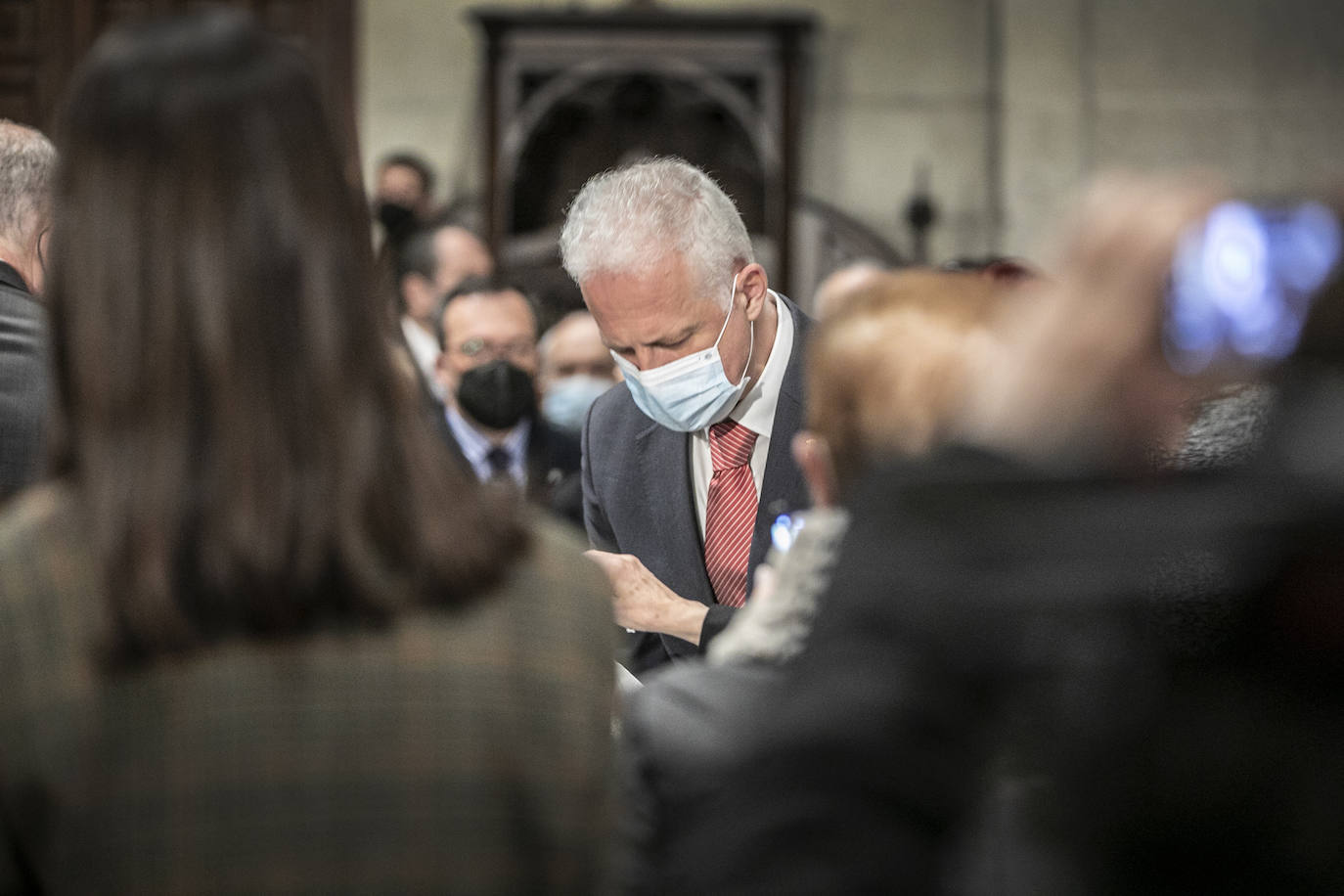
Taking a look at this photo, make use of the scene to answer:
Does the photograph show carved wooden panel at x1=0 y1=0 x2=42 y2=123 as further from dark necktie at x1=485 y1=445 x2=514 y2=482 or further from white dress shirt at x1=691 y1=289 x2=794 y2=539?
white dress shirt at x1=691 y1=289 x2=794 y2=539

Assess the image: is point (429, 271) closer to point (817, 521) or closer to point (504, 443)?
point (504, 443)

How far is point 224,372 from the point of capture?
1121 millimetres

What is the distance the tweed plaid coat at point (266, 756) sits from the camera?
3.65 feet

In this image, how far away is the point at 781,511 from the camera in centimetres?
244

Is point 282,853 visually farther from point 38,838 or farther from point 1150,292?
point 1150,292

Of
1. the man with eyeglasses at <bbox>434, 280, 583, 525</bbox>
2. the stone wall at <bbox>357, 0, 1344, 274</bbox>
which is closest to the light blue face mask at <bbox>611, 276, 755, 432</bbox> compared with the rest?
the man with eyeglasses at <bbox>434, 280, 583, 525</bbox>

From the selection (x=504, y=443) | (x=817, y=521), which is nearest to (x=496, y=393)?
(x=504, y=443)

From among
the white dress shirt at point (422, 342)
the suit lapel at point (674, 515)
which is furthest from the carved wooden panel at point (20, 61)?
the suit lapel at point (674, 515)

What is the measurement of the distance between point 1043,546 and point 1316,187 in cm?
39

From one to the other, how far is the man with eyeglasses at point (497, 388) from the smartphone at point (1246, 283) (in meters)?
2.56

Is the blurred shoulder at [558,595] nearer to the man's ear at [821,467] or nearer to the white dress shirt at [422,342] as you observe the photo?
the man's ear at [821,467]

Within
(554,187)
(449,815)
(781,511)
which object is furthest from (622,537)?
(554,187)

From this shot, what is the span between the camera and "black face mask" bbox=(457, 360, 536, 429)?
12.1ft

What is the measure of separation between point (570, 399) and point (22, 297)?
204cm
